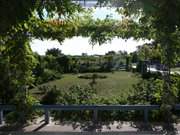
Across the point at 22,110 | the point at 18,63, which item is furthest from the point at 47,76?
the point at 22,110

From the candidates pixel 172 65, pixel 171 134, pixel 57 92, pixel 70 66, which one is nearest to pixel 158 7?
pixel 172 65

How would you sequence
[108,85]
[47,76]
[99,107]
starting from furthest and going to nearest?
[47,76] < [108,85] < [99,107]

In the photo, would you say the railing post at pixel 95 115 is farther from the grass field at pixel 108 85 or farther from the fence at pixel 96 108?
the grass field at pixel 108 85

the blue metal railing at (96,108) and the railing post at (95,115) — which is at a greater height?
the blue metal railing at (96,108)

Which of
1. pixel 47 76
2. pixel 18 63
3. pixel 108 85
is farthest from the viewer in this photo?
pixel 47 76

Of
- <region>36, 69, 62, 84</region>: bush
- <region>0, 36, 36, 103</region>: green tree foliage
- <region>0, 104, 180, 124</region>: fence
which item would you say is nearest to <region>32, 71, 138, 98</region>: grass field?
<region>36, 69, 62, 84</region>: bush

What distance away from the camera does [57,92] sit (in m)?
14.8

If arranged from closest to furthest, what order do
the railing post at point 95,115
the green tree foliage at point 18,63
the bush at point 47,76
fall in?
1. the railing post at point 95,115
2. the green tree foliage at point 18,63
3. the bush at point 47,76

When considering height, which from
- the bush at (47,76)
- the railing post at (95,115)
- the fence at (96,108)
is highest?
the bush at (47,76)

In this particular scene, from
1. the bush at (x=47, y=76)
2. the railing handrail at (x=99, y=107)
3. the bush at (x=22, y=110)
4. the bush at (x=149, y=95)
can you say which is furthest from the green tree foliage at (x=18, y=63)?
the bush at (x=47, y=76)

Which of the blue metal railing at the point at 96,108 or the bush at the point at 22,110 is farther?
the bush at the point at 22,110

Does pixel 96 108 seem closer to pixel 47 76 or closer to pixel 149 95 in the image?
pixel 149 95

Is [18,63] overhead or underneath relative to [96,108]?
overhead

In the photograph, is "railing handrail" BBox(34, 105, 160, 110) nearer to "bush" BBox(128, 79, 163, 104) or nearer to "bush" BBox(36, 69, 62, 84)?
"bush" BBox(128, 79, 163, 104)
